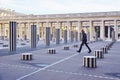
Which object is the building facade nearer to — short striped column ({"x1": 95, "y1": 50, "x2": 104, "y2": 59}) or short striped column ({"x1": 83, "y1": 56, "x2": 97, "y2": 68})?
short striped column ({"x1": 95, "y1": 50, "x2": 104, "y2": 59})

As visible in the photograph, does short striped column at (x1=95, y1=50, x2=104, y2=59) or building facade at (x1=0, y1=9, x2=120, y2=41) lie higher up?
building facade at (x1=0, y1=9, x2=120, y2=41)

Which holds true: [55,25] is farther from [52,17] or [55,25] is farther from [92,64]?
[92,64]

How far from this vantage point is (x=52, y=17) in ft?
347

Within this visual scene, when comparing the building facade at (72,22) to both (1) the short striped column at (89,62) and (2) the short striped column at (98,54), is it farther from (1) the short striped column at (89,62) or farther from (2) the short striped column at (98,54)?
(1) the short striped column at (89,62)

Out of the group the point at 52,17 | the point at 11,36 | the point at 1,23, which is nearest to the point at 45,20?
the point at 52,17

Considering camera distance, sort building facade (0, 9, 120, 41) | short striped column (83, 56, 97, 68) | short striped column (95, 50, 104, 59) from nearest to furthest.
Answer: short striped column (83, 56, 97, 68)
short striped column (95, 50, 104, 59)
building facade (0, 9, 120, 41)

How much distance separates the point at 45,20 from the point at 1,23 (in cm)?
2449

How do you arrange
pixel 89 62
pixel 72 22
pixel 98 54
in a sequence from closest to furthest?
1. pixel 89 62
2. pixel 98 54
3. pixel 72 22

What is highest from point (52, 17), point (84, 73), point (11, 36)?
point (52, 17)

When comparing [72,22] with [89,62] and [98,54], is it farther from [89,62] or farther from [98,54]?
[89,62]

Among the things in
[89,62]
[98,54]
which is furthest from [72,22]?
[89,62]

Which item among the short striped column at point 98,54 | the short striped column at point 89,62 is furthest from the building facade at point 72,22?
the short striped column at point 89,62

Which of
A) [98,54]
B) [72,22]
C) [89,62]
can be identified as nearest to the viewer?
[89,62]

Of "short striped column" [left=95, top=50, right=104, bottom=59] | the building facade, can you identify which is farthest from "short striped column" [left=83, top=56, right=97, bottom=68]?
the building facade
